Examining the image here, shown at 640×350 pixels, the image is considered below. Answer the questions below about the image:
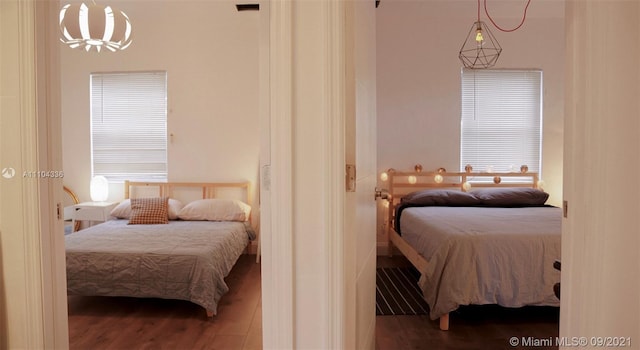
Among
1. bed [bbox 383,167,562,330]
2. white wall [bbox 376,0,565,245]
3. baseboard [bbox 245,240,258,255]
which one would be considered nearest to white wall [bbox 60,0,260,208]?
baseboard [bbox 245,240,258,255]

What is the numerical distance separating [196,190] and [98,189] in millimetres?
1108

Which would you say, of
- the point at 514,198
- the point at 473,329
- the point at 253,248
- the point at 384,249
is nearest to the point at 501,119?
the point at 514,198

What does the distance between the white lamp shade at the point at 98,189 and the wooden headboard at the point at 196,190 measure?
216 millimetres

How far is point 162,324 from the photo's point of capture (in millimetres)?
2346

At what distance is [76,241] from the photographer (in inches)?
107

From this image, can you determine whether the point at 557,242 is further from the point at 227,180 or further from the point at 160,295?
the point at 227,180

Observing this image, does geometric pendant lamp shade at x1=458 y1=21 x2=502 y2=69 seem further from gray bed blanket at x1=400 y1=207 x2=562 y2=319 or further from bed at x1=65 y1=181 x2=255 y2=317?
Result: bed at x1=65 y1=181 x2=255 y2=317

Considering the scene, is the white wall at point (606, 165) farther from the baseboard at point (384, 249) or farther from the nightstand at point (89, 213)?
the nightstand at point (89, 213)

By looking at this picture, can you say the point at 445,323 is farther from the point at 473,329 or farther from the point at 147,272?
the point at 147,272

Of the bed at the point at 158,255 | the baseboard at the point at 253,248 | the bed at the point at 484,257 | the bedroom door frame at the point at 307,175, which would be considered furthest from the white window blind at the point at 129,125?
the bedroom door frame at the point at 307,175

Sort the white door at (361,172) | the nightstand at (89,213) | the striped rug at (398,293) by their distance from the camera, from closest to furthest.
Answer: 1. the white door at (361,172)
2. the striped rug at (398,293)
3. the nightstand at (89,213)

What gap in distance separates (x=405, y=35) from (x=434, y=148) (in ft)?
4.55

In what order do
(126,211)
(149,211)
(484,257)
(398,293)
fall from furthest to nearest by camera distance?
(126,211), (149,211), (398,293), (484,257)

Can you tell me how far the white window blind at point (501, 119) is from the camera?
416 cm
